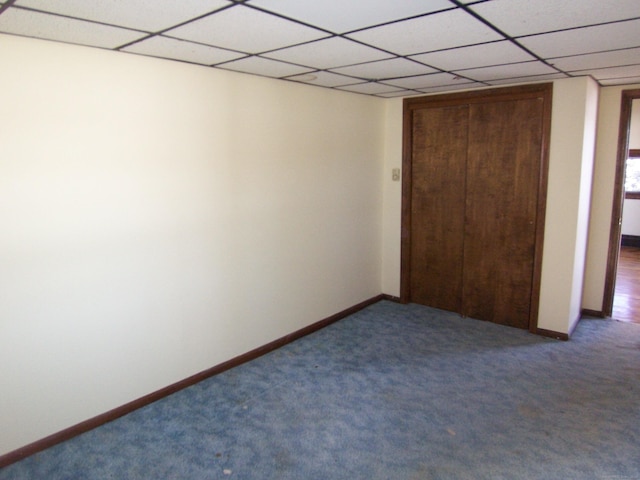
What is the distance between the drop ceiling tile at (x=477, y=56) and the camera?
2679 millimetres

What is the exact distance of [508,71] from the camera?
3.49 m

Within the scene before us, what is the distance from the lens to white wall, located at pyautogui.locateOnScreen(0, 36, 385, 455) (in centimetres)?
246

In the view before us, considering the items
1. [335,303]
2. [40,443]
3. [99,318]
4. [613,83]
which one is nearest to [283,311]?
[335,303]

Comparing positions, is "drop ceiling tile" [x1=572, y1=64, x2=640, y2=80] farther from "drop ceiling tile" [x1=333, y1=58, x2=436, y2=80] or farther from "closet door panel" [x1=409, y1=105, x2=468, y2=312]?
"drop ceiling tile" [x1=333, y1=58, x2=436, y2=80]

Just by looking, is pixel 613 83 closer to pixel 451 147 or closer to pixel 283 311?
pixel 451 147

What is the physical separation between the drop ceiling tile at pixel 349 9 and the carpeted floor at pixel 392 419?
229 centimetres

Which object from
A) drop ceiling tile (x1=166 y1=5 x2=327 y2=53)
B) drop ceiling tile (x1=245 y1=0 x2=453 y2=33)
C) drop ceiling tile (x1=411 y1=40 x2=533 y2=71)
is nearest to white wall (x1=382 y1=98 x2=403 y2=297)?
drop ceiling tile (x1=411 y1=40 x2=533 y2=71)

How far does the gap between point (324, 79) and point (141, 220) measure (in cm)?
183

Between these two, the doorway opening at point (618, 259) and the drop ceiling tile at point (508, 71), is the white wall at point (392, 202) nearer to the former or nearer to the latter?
the drop ceiling tile at point (508, 71)

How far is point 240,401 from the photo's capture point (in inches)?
124

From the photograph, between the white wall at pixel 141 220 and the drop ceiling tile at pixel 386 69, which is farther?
the drop ceiling tile at pixel 386 69

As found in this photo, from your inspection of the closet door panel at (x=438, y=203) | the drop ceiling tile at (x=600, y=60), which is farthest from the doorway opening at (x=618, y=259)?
the closet door panel at (x=438, y=203)

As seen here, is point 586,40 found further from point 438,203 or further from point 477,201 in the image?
point 438,203

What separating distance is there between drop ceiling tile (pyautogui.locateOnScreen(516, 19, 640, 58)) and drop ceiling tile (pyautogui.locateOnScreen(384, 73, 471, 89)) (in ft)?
2.91
